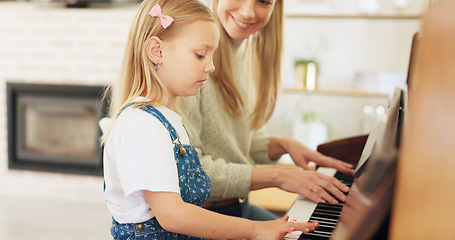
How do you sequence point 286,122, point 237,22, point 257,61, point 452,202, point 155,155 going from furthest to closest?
point 286,122, point 257,61, point 237,22, point 155,155, point 452,202

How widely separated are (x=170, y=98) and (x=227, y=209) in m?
0.54

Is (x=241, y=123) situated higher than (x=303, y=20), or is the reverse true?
(x=303, y=20)

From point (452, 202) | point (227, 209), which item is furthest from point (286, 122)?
point (452, 202)

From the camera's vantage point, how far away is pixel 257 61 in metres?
1.86

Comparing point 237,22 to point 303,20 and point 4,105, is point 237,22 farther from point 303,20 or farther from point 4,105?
point 4,105

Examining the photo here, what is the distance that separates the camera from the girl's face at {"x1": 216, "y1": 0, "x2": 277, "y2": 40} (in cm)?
155

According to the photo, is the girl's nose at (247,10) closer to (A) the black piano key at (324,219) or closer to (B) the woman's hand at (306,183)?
(B) the woman's hand at (306,183)

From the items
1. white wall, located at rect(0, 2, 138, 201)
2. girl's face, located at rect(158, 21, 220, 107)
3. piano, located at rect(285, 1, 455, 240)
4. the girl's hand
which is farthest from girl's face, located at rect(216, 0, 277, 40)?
white wall, located at rect(0, 2, 138, 201)

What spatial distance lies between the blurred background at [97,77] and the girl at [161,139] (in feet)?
6.92

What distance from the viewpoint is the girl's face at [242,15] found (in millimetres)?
1547

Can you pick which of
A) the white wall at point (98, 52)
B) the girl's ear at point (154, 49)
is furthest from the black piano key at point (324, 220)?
the white wall at point (98, 52)

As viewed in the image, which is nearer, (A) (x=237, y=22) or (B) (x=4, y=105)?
(A) (x=237, y=22)

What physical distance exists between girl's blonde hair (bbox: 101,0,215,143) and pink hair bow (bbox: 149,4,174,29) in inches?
0.6

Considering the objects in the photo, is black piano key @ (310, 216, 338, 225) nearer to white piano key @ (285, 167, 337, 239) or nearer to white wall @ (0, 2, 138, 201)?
white piano key @ (285, 167, 337, 239)
